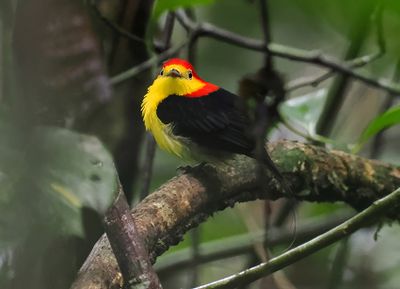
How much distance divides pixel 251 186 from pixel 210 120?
1.02ft

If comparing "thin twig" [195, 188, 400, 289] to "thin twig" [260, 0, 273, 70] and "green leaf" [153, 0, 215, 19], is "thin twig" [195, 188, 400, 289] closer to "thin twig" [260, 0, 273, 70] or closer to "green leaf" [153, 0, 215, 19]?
"thin twig" [260, 0, 273, 70]

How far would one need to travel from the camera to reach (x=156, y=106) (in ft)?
9.47

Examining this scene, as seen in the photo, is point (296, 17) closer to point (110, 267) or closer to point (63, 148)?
point (110, 267)

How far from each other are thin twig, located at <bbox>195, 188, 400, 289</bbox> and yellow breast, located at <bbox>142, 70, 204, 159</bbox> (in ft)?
3.18

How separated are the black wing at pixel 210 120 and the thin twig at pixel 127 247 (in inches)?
39.8

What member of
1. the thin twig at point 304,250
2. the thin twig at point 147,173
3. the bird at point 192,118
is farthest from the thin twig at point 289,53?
the thin twig at point 304,250

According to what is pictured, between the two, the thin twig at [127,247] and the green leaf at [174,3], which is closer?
the thin twig at [127,247]

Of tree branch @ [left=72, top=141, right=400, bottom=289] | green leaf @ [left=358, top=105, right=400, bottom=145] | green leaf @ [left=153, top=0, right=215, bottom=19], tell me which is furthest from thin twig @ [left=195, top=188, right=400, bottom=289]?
green leaf @ [left=153, top=0, right=215, bottom=19]

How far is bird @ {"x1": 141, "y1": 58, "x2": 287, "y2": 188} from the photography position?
109 inches

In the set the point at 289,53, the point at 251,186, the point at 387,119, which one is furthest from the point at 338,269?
the point at 289,53

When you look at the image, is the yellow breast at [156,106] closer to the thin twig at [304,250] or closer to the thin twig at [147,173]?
the thin twig at [147,173]

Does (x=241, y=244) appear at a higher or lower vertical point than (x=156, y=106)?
lower

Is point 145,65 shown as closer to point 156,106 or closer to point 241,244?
point 156,106

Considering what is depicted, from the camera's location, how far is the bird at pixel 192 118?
276cm
